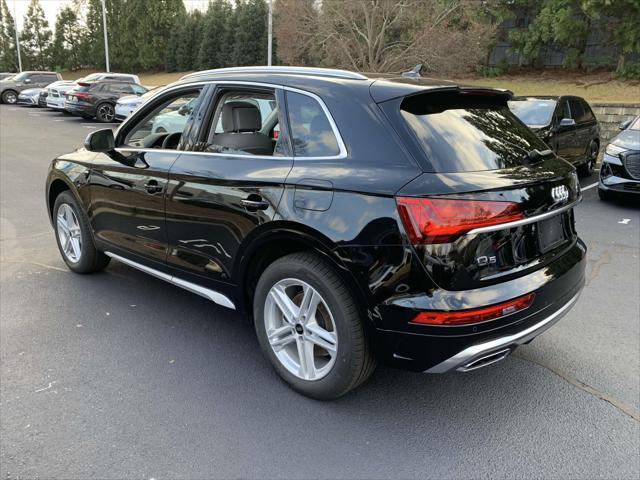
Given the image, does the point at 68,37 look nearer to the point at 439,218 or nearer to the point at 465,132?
the point at 465,132

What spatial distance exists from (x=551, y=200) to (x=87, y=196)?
11.6 feet

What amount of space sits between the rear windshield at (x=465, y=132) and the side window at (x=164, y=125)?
1711 mm

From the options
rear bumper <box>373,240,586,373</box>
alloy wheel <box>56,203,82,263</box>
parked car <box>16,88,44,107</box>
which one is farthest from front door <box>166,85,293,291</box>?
parked car <box>16,88,44,107</box>

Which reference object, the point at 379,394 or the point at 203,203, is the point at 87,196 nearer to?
the point at 203,203

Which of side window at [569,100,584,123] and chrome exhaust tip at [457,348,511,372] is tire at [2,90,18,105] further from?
chrome exhaust tip at [457,348,511,372]

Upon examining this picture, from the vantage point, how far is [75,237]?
482 cm

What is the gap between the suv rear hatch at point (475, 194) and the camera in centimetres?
243

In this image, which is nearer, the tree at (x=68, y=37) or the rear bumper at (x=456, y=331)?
the rear bumper at (x=456, y=331)

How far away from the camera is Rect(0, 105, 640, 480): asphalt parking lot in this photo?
2553 millimetres

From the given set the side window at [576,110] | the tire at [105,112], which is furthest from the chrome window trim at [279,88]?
the tire at [105,112]

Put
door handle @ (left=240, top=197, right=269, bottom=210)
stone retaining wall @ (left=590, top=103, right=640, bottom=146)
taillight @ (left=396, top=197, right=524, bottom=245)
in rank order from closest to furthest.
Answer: taillight @ (left=396, top=197, right=524, bottom=245)
door handle @ (left=240, top=197, right=269, bottom=210)
stone retaining wall @ (left=590, top=103, right=640, bottom=146)

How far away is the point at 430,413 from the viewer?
296cm

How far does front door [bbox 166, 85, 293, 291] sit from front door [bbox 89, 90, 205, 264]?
0.16 metres

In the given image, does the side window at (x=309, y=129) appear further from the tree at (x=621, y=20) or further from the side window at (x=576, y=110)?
the tree at (x=621, y=20)
